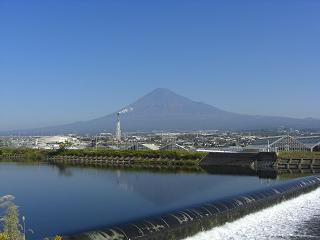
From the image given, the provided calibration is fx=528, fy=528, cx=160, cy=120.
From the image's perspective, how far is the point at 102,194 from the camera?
63.6 feet

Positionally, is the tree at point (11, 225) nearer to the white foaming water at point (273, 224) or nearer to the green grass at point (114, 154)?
the white foaming water at point (273, 224)

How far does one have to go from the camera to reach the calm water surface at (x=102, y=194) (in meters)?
13.7

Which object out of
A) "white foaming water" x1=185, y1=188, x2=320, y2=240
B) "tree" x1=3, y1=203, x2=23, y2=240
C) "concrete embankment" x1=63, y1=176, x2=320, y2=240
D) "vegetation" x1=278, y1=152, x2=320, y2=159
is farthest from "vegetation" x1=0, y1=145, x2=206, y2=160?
"tree" x1=3, y1=203, x2=23, y2=240

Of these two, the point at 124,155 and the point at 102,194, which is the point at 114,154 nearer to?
the point at 124,155

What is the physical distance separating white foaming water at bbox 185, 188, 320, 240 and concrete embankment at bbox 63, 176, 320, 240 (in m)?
0.18

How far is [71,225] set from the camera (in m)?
12.9

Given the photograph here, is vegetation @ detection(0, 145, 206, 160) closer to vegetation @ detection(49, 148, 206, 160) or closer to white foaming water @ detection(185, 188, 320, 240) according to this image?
vegetation @ detection(49, 148, 206, 160)

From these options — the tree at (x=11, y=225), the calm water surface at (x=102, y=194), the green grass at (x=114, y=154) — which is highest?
the tree at (x=11, y=225)

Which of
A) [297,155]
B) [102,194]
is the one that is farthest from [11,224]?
[297,155]

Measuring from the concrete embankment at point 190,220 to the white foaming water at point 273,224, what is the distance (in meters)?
A: 0.18

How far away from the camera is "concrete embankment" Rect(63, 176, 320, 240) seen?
9.89 meters

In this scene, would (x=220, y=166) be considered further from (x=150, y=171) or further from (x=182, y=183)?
(x=182, y=183)

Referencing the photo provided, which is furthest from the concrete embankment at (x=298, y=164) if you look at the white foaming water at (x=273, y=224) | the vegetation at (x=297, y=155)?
the white foaming water at (x=273, y=224)

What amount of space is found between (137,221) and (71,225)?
2.77m
